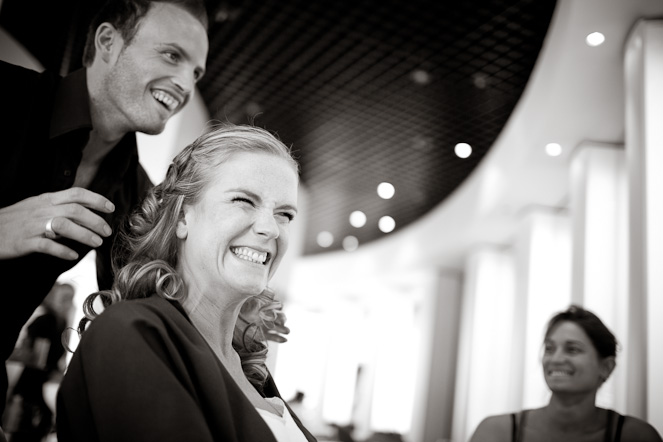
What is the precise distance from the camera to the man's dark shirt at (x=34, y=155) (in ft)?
5.16

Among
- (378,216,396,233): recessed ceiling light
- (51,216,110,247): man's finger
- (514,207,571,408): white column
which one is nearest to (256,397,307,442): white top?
(51,216,110,247): man's finger

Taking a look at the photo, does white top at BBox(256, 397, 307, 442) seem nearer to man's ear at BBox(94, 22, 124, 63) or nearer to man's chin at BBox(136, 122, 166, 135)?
man's chin at BBox(136, 122, 166, 135)

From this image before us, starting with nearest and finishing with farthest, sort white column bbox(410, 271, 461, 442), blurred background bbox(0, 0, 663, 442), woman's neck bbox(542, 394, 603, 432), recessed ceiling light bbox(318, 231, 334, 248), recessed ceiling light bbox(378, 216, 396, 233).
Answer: woman's neck bbox(542, 394, 603, 432) < blurred background bbox(0, 0, 663, 442) < recessed ceiling light bbox(378, 216, 396, 233) < white column bbox(410, 271, 461, 442) < recessed ceiling light bbox(318, 231, 334, 248)

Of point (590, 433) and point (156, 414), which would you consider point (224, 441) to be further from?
point (590, 433)

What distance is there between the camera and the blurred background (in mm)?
3744

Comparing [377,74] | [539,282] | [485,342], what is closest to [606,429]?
[377,74]

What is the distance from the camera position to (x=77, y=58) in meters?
2.00

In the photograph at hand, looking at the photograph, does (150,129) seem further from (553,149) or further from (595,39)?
(553,149)

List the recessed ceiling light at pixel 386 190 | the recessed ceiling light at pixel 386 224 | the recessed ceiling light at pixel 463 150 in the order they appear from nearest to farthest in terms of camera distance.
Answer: the recessed ceiling light at pixel 463 150
the recessed ceiling light at pixel 386 190
the recessed ceiling light at pixel 386 224

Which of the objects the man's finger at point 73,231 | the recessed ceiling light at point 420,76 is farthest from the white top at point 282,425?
the recessed ceiling light at point 420,76

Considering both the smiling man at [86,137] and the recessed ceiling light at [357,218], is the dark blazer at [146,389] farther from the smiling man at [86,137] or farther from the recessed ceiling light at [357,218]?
the recessed ceiling light at [357,218]

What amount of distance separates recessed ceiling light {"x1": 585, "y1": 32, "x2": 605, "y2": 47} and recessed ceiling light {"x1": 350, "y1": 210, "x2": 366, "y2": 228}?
19.2ft

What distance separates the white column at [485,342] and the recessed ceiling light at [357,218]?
6.19 feet

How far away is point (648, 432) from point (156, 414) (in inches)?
90.5
